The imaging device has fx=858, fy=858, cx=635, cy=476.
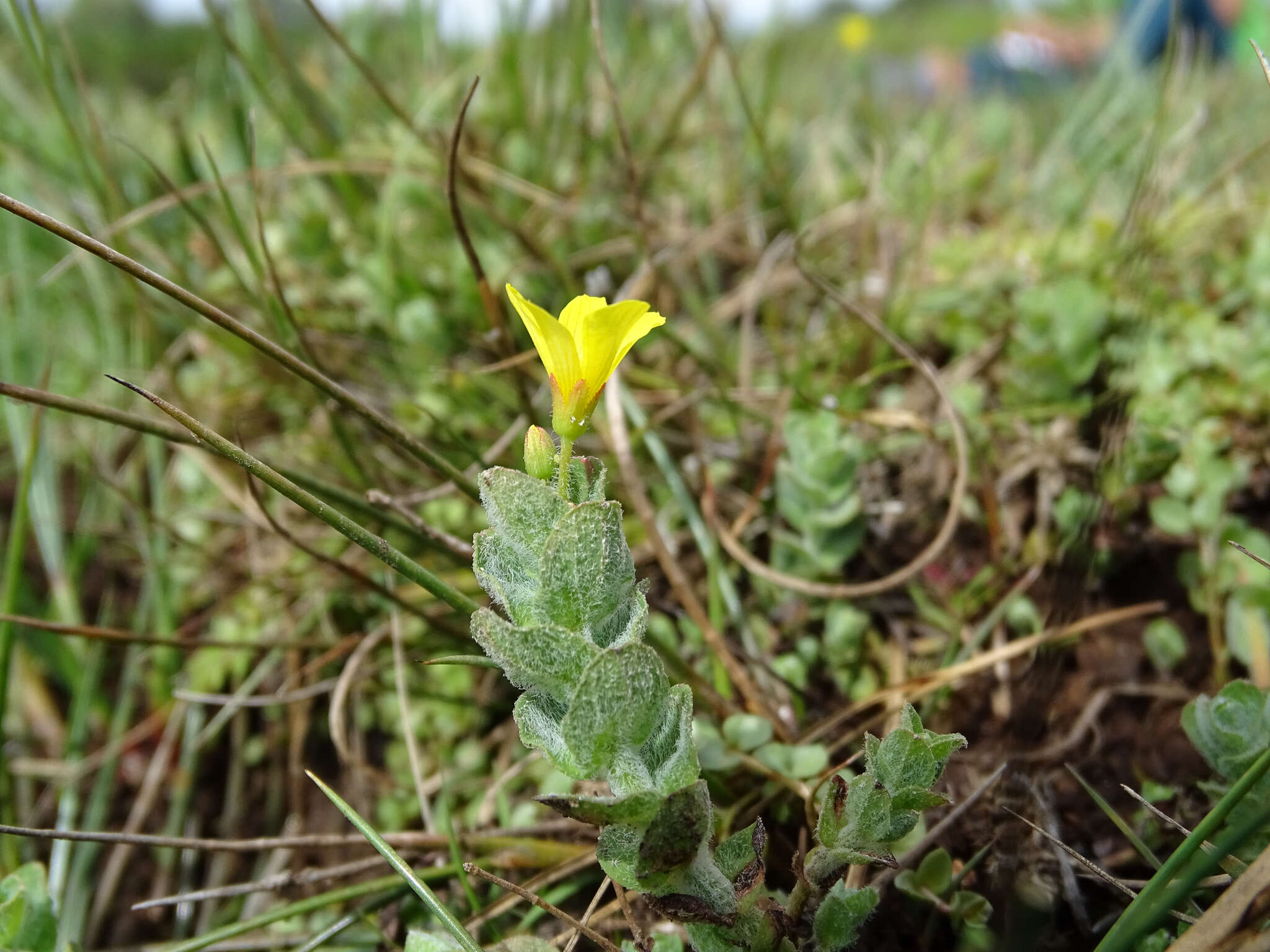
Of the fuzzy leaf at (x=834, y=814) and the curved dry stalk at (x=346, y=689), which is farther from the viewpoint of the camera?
the curved dry stalk at (x=346, y=689)

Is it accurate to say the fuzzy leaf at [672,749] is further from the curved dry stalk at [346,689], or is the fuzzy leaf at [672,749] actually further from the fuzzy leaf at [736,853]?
the curved dry stalk at [346,689]

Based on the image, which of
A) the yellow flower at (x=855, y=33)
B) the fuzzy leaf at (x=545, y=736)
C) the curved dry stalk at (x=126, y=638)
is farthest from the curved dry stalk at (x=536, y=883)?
the yellow flower at (x=855, y=33)

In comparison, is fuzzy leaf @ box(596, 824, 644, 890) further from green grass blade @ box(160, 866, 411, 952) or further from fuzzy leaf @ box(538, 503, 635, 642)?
green grass blade @ box(160, 866, 411, 952)

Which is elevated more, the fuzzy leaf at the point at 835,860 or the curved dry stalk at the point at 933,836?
the fuzzy leaf at the point at 835,860

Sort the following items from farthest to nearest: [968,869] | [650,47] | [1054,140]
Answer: [650,47], [1054,140], [968,869]

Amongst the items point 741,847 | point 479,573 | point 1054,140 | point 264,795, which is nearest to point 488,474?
point 479,573

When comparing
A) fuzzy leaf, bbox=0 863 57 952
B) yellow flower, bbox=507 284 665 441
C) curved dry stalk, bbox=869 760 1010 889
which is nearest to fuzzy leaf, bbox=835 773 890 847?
curved dry stalk, bbox=869 760 1010 889

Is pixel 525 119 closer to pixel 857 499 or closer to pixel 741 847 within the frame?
pixel 857 499
